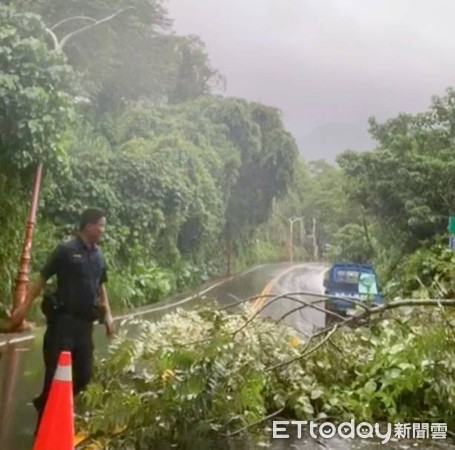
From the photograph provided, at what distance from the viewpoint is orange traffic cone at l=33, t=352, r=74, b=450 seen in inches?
168

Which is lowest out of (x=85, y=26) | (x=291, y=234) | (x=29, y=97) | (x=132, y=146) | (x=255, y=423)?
(x=255, y=423)

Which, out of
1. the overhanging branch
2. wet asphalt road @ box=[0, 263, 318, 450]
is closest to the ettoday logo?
wet asphalt road @ box=[0, 263, 318, 450]

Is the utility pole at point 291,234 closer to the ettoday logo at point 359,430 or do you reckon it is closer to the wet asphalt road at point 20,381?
the wet asphalt road at point 20,381

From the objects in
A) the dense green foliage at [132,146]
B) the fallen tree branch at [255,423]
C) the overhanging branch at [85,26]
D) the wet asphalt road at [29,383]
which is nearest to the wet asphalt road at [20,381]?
the wet asphalt road at [29,383]

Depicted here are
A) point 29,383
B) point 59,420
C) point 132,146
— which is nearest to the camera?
point 59,420

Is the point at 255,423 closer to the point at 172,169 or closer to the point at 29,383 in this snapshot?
the point at 29,383

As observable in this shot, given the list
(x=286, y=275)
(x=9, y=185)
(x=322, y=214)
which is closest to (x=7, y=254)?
(x=9, y=185)

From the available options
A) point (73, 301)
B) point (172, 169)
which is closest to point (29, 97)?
point (73, 301)

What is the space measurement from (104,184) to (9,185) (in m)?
6.30

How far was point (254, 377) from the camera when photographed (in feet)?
19.1

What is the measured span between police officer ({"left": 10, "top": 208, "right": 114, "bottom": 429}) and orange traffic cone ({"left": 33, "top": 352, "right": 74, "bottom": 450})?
97cm

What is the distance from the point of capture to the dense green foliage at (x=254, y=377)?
5.36 m

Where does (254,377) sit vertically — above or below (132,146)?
below

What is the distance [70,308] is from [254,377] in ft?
4.77
